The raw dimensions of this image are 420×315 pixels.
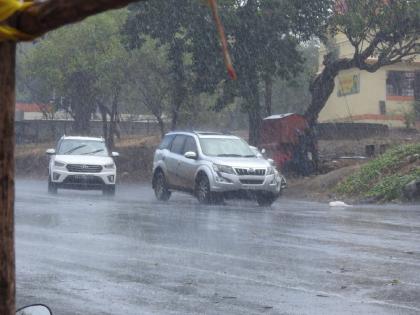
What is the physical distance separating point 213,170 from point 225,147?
1.57 meters

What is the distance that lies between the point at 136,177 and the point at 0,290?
39.9 m

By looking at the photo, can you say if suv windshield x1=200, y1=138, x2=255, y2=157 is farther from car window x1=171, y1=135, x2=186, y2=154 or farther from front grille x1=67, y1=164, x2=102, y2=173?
front grille x1=67, y1=164, x2=102, y2=173

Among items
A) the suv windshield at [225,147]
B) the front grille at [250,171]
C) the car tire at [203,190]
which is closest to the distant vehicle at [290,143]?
the suv windshield at [225,147]

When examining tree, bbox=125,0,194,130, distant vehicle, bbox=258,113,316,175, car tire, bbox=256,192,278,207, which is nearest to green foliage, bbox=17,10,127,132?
tree, bbox=125,0,194,130

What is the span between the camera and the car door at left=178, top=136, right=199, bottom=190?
2431cm

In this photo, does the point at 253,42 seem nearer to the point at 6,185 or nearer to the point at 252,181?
the point at 252,181

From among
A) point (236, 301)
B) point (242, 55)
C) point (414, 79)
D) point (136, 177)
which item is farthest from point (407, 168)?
point (414, 79)

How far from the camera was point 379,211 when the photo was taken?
22297 mm

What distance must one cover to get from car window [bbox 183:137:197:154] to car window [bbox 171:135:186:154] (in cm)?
19

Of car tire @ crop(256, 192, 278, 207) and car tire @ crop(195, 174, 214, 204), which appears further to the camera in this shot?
car tire @ crop(256, 192, 278, 207)

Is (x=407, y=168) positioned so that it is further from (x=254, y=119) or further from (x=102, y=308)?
(x=102, y=308)

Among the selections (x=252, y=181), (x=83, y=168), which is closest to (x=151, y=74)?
(x=83, y=168)

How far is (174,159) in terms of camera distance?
1003 inches

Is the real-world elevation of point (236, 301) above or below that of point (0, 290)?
below
